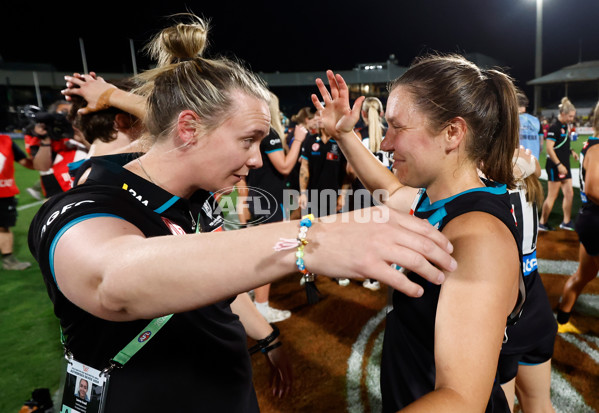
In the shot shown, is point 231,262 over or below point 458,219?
over

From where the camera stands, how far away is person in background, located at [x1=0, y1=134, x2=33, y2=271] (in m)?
5.21

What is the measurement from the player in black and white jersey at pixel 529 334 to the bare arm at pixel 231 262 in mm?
1331

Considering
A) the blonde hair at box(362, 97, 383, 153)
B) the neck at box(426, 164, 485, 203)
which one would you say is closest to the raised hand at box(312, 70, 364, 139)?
the neck at box(426, 164, 485, 203)

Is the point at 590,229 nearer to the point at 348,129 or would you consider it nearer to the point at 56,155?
the point at 348,129

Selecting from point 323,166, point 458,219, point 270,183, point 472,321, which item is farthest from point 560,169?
point 472,321

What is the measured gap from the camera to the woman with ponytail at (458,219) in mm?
949

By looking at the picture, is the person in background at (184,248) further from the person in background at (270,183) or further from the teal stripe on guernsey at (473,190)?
the person in background at (270,183)

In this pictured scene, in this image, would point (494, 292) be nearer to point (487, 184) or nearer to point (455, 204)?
point (455, 204)

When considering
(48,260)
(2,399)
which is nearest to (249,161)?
(48,260)

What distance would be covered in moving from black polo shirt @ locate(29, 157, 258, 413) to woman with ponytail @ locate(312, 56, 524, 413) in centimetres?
66

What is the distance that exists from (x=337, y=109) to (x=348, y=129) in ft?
0.41

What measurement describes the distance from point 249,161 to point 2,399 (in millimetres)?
3134

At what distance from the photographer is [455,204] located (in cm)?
123

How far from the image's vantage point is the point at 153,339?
106 centimetres
